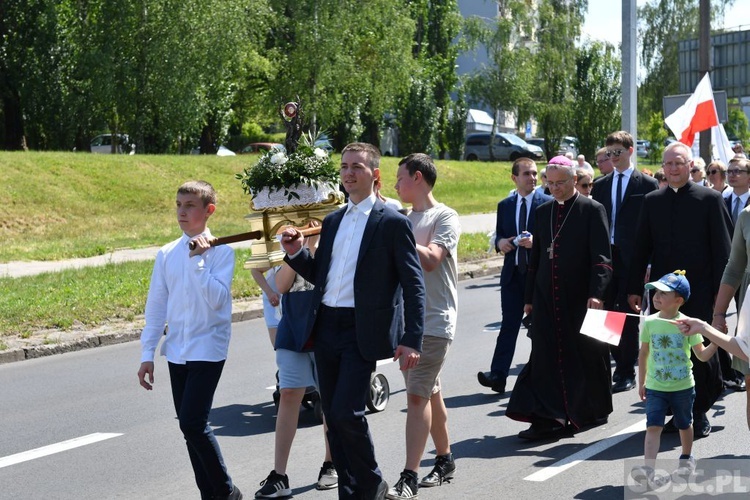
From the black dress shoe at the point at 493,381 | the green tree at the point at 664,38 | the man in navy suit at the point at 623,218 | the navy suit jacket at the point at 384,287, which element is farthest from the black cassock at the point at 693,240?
the green tree at the point at 664,38

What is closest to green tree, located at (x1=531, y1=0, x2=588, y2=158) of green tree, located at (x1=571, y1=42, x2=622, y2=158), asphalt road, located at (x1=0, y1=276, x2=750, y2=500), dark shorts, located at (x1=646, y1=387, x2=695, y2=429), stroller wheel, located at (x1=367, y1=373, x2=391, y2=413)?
green tree, located at (x1=571, y1=42, x2=622, y2=158)

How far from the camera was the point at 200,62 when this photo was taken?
37594mm

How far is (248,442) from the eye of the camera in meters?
7.95

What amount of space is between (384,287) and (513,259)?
425cm

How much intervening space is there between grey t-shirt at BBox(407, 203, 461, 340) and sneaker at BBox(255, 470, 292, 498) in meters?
1.18

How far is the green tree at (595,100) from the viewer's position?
2292 inches

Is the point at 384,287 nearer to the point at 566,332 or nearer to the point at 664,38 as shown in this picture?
the point at 566,332

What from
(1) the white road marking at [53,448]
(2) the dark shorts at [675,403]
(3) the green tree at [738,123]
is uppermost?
(3) the green tree at [738,123]

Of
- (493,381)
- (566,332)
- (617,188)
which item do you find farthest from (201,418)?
(617,188)

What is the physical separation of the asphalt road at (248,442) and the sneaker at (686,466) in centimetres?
35

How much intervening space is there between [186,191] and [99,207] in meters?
22.3

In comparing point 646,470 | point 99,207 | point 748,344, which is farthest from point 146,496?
point 99,207

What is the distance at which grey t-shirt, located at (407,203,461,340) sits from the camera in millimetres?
6566

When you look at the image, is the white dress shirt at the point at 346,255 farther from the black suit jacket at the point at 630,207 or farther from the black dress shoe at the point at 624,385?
the black suit jacket at the point at 630,207
